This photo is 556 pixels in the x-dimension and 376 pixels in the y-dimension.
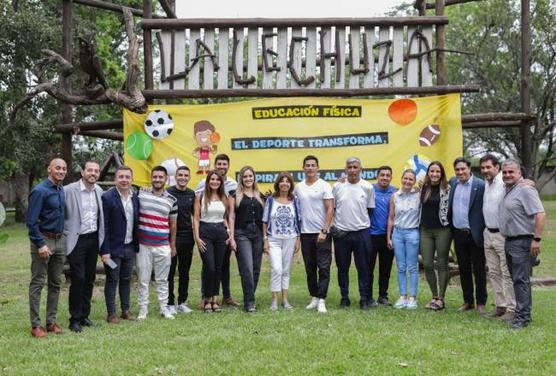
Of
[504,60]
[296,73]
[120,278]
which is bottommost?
[120,278]

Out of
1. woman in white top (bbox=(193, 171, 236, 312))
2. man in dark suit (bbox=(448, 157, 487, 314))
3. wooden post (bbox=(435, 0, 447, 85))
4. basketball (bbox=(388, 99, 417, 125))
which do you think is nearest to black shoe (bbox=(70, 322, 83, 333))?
woman in white top (bbox=(193, 171, 236, 312))

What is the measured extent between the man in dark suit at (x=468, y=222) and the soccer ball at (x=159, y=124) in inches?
166

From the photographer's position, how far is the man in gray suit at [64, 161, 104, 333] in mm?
7000

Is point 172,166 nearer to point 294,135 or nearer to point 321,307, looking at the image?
point 294,135

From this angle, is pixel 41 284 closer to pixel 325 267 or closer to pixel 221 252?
pixel 221 252

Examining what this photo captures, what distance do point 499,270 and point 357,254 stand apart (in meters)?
1.65

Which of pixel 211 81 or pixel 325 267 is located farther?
pixel 211 81

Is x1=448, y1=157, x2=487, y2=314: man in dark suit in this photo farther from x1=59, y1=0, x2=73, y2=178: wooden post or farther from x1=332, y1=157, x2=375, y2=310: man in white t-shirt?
x1=59, y1=0, x2=73, y2=178: wooden post

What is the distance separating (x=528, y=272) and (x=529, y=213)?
0.63 metres

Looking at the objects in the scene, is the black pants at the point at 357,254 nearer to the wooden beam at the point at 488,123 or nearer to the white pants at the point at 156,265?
the white pants at the point at 156,265

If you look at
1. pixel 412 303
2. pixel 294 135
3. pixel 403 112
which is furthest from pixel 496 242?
pixel 294 135

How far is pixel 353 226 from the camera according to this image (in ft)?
27.0

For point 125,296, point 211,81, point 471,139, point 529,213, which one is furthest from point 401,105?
point 471,139

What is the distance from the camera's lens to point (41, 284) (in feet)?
22.2
